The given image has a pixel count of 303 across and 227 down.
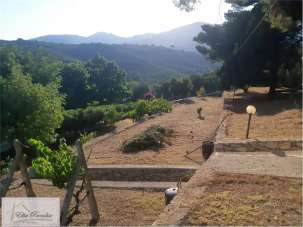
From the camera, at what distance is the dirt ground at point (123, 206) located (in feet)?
20.6

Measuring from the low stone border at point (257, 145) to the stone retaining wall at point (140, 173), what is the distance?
2.68ft

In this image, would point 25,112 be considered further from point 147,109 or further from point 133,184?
point 133,184

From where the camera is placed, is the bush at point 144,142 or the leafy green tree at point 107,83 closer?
the bush at point 144,142

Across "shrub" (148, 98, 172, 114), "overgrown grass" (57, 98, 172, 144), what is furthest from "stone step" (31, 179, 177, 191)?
"shrub" (148, 98, 172, 114)

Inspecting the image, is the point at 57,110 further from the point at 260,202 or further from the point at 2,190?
the point at 260,202

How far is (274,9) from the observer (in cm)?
953

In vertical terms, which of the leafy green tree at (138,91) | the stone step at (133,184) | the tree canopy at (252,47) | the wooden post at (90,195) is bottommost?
the leafy green tree at (138,91)

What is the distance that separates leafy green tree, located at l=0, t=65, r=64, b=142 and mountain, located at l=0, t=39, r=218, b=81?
6900cm

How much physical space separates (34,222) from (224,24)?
2077cm

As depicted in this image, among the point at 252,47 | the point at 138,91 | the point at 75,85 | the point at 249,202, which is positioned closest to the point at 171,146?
the point at 249,202

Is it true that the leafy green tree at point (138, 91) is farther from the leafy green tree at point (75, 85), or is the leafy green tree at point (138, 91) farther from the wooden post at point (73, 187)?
the wooden post at point (73, 187)

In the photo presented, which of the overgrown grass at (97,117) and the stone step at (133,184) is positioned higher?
the stone step at (133,184)

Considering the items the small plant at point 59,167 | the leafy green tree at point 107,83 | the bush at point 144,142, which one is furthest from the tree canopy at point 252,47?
the leafy green tree at point 107,83

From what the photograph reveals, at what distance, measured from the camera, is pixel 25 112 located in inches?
627
